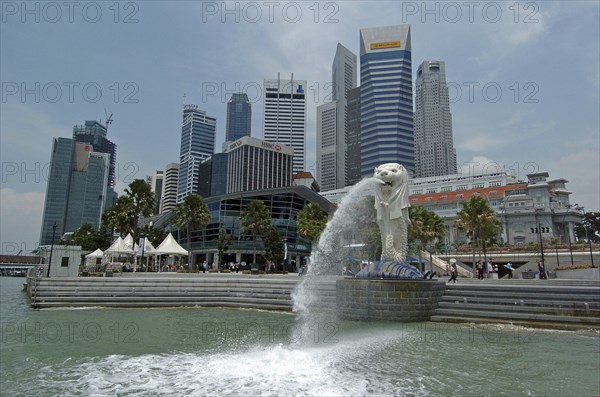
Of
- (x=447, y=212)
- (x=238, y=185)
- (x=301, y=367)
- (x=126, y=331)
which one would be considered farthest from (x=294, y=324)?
(x=238, y=185)

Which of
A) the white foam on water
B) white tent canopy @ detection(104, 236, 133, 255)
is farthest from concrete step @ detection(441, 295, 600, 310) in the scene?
white tent canopy @ detection(104, 236, 133, 255)

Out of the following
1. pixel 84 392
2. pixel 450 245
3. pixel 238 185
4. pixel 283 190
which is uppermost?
pixel 238 185

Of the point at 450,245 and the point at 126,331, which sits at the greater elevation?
the point at 450,245

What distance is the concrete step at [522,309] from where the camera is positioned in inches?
661

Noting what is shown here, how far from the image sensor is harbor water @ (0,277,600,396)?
8500 millimetres

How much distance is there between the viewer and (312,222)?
54250mm

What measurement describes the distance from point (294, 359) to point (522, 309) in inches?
499

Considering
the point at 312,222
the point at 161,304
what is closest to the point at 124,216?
the point at 312,222

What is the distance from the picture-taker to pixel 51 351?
11844mm

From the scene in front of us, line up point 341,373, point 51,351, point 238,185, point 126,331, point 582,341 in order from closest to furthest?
1. point 341,373
2. point 51,351
3. point 582,341
4. point 126,331
5. point 238,185

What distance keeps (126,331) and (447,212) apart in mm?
100181

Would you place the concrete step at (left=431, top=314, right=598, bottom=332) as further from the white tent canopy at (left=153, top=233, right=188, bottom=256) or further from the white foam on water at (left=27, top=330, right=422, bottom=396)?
the white tent canopy at (left=153, top=233, right=188, bottom=256)

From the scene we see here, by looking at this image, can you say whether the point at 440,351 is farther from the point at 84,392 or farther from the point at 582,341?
the point at 84,392

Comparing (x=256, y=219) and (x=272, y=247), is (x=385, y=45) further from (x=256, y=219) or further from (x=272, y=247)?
(x=272, y=247)
